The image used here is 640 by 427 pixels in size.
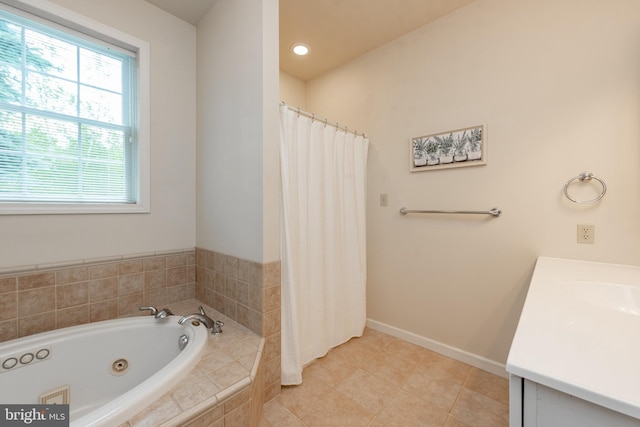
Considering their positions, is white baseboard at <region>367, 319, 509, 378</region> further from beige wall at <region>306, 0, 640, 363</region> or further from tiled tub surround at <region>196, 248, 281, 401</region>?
tiled tub surround at <region>196, 248, 281, 401</region>

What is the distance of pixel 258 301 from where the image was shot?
1471 millimetres

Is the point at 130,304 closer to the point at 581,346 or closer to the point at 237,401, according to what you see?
the point at 237,401

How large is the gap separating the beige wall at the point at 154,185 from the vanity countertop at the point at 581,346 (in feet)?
6.83

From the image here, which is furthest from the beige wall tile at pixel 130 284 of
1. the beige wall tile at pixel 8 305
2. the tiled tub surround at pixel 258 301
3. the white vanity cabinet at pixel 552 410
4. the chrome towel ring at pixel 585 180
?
the chrome towel ring at pixel 585 180

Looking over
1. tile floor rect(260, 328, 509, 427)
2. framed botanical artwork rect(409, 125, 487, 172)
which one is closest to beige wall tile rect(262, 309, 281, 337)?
tile floor rect(260, 328, 509, 427)

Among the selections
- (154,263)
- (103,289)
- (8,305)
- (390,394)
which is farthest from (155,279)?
(390,394)

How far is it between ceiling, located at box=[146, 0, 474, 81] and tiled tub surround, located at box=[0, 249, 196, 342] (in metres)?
1.84

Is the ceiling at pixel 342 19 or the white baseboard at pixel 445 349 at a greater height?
the ceiling at pixel 342 19

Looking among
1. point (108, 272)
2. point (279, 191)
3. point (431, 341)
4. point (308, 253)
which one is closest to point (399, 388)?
point (431, 341)

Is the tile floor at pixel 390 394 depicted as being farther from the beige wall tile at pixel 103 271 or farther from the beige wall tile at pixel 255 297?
the beige wall tile at pixel 103 271

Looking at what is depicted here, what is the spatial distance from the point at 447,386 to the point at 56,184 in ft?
8.91

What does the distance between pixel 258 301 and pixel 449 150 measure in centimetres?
169

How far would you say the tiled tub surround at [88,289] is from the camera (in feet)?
4.49

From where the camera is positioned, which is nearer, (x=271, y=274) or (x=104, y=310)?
(x=271, y=274)
